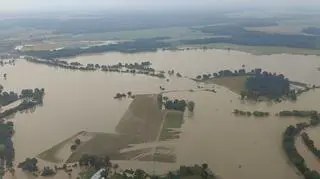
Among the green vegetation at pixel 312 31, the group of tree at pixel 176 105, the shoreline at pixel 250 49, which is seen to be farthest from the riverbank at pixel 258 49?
the group of tree at pixel 176 105

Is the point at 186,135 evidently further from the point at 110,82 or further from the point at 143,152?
the point at 110,82

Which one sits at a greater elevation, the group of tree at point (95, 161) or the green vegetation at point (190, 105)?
the green vegetation at point (190, 105)

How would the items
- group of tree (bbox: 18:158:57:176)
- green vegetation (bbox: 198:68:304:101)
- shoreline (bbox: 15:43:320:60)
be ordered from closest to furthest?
group of tree (bbox: 18:158:57:176) → green vegetation (bbox: 198:68:304:101) → shoreline (bbox: 15:43:320:60)

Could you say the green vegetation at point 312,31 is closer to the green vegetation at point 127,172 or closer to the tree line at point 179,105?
the tree line at point 179,105

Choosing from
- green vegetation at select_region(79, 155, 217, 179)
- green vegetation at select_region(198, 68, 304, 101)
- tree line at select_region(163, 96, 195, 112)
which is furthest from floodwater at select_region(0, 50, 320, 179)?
green vegetation at select_region(198, 68, 304, 101)

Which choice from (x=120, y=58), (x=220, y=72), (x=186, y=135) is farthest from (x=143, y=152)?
(x=120, y=58)

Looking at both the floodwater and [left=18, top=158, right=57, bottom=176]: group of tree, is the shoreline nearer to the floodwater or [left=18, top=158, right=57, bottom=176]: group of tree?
the floodwater
